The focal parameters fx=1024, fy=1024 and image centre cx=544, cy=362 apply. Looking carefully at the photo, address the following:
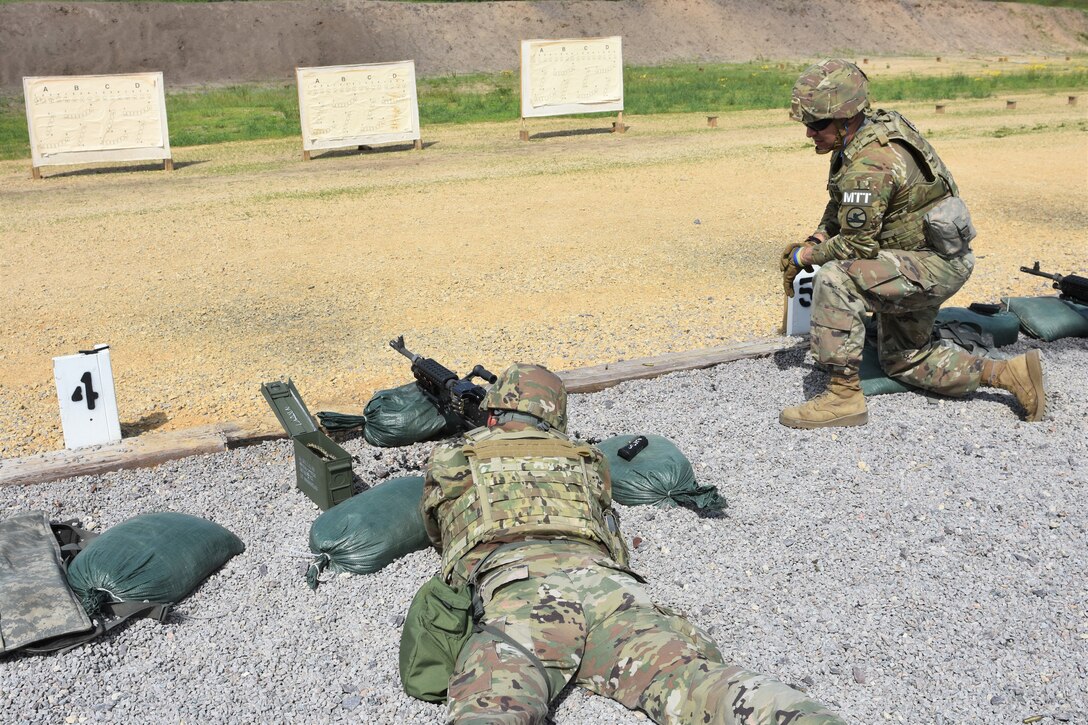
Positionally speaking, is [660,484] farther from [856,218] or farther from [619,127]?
[619,127]

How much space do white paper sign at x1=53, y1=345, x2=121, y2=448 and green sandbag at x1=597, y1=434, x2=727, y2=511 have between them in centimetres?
266

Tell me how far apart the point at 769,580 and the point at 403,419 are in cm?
214

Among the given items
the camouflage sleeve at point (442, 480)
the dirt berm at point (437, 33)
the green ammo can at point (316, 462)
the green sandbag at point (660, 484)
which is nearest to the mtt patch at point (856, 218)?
the green sandbag at point (660, 484)

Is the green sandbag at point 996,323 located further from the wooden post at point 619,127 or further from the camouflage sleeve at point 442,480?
the wooden post at point 619,127

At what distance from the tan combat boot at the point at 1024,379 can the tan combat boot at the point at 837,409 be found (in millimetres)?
760

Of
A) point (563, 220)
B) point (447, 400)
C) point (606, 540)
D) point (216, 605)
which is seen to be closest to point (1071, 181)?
point (563, 220)

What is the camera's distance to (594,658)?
3326mm

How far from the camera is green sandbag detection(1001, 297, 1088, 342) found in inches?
268

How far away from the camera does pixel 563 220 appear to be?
11055mm

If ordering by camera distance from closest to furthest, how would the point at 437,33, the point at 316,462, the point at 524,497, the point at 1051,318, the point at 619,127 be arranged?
the point at 524,497 < the point at 316,462 < the point at 1051,318 < the point at 619,127 < the point at 437,33

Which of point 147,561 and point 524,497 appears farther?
point 147,561

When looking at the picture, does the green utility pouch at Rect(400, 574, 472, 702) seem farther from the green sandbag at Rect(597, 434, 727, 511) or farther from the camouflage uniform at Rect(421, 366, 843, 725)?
the green sandbag at Rect(597, 434, 727, 511)

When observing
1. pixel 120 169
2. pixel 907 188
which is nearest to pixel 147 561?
pixel 907 188

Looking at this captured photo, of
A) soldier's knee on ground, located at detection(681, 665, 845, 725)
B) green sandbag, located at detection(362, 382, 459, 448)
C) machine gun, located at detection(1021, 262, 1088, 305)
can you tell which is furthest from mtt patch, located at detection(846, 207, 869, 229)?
soldier's knee on ground, located at detection(681, 665, 845, 725)
